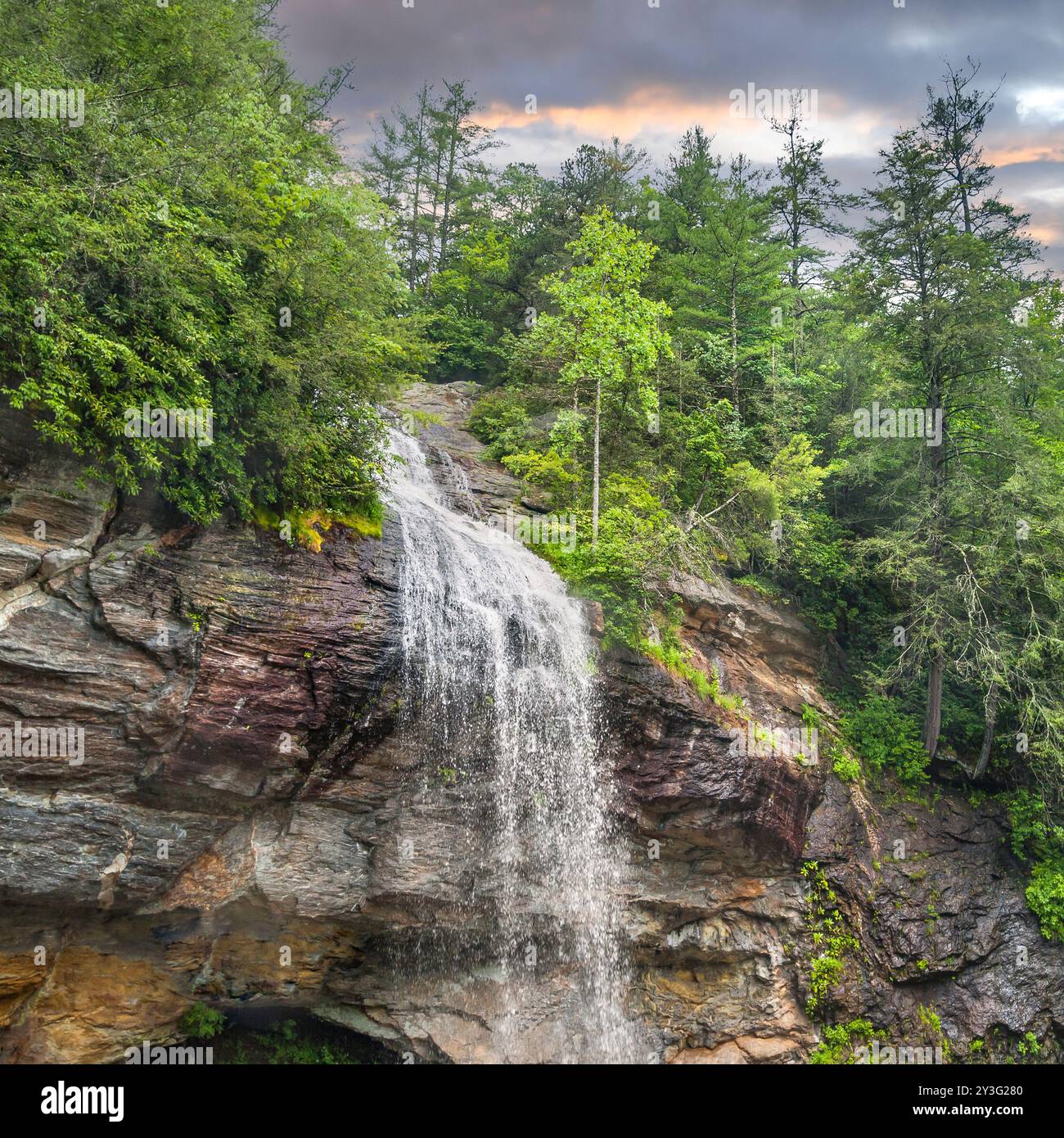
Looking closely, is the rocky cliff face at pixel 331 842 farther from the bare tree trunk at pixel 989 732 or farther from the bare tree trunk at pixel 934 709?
the bare tree trunk at pixel 934 709

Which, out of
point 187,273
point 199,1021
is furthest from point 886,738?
point 187,273

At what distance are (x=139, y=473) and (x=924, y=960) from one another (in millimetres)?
15926

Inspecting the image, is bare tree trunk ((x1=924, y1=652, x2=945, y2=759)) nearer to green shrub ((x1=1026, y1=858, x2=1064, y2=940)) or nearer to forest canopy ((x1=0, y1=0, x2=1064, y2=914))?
forest canopy ((x1=0, y1=0, x2=1064, y2=914))

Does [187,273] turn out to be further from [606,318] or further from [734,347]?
[734,347]

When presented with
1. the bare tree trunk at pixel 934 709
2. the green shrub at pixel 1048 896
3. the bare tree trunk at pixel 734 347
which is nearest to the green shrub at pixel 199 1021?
the bare tree trunk at pixel 934 709

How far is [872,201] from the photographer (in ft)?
52.1

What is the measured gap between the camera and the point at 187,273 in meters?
8.34

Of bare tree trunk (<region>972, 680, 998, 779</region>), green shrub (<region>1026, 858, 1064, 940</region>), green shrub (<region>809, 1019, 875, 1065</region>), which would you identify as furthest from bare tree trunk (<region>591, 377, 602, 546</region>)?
green shrub (<region>1026, 858, 1064, 940</region>)

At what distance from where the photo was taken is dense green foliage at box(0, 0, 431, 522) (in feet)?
24.1

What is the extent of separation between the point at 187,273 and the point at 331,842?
26.3 ft

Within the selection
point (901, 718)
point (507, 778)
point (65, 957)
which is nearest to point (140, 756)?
point (65, 957)

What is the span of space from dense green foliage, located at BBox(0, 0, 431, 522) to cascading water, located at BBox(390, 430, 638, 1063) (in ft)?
9.36

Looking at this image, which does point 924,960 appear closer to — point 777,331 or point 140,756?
point 140,756

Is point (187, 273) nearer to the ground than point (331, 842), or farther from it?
farther from it
